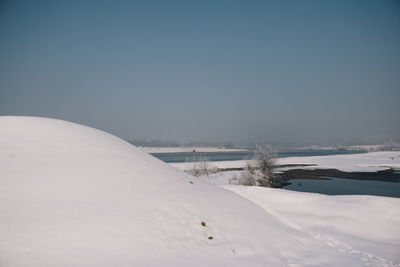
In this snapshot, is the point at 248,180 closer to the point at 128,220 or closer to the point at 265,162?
the point at 265,162

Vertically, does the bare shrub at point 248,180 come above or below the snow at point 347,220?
below

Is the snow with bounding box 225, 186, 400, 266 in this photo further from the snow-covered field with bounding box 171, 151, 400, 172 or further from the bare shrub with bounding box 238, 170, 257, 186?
the snow-covered field with bounding box 171, 151, 400, 172

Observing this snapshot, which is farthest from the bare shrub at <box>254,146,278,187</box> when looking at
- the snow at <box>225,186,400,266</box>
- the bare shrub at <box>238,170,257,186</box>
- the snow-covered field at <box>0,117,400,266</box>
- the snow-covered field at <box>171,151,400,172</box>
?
the snow-covered field at <box>0,117,400,266</box>

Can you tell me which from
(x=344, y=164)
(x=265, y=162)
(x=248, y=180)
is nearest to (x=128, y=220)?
(x=248, y=180)

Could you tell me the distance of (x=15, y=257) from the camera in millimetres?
3807

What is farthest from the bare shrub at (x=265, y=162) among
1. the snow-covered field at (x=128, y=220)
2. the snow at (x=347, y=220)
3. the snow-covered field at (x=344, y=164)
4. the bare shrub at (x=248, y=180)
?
the snow-covered field at (x=128, y=220)

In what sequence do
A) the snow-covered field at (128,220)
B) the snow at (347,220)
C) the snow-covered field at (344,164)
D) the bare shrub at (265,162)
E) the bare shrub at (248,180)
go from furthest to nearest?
the snow-covered field at (344,164) < the bare shrub at (265,162) < the bare shrub at (248,180) < the snow at (347,220) < the snow-covered field at (128,220)

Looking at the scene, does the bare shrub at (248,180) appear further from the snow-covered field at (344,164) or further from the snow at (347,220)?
the snow at (347,220)

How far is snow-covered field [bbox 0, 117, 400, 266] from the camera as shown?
14.9 feet

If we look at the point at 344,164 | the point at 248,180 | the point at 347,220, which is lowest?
the point at 344,164

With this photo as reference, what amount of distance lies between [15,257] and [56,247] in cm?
60

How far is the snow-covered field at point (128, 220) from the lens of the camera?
178 inches

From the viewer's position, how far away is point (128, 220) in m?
5.61

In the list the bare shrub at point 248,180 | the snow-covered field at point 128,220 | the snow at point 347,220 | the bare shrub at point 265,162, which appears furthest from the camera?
the bare shrub at point 265,162
